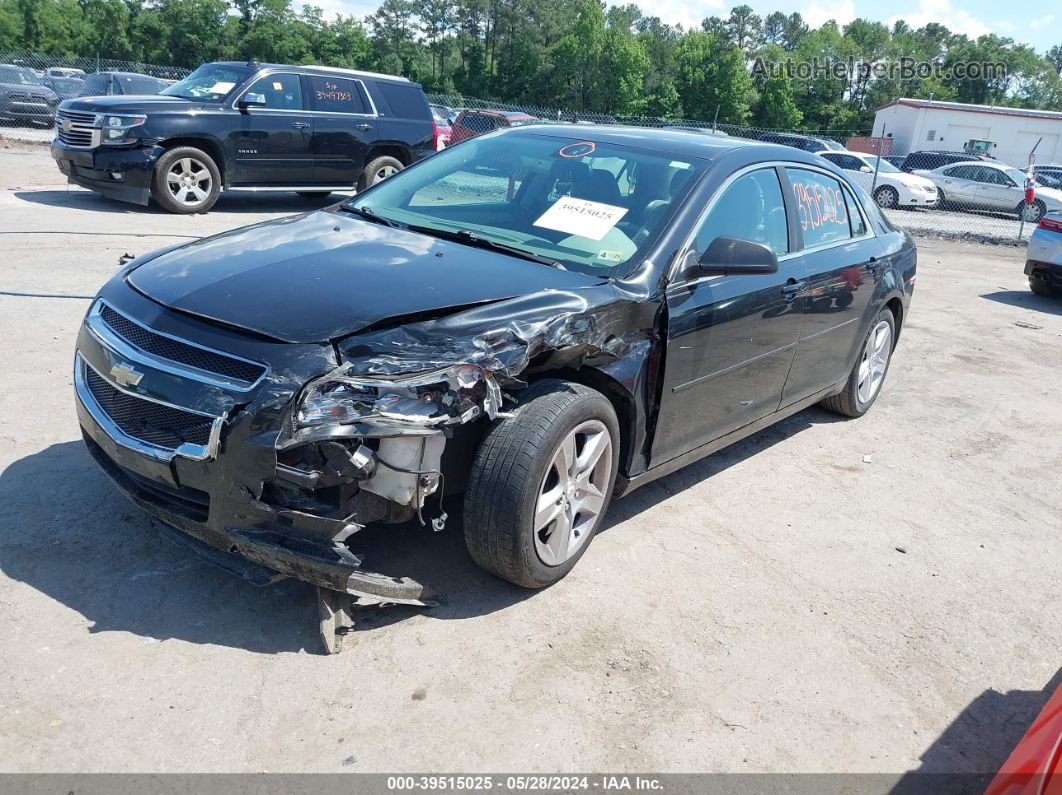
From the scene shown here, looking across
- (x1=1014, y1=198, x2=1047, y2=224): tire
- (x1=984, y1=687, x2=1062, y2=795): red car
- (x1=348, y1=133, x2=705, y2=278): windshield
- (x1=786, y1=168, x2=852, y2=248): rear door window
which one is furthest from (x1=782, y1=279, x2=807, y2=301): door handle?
(x1=1014, y1=198, x2=1047, y2=224): tire

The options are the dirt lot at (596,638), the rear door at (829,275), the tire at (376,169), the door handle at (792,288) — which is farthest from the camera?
the tire at (376,169)

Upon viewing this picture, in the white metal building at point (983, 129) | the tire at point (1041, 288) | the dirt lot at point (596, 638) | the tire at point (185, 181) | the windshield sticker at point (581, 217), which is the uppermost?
the white metal building at point (983, 129)

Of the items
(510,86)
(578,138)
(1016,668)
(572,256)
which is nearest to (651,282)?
(572,256)

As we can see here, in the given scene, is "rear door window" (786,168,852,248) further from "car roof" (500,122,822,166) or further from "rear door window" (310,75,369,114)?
"rear door window" (310,75,369,114)

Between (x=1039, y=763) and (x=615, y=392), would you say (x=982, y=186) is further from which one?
(x=1039, y=763)

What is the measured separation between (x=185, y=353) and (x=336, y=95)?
33.9ft

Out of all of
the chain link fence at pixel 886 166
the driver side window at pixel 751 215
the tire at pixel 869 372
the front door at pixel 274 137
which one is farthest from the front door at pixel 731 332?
the chain link fence at pixel 886 166

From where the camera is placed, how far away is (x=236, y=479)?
114 inches

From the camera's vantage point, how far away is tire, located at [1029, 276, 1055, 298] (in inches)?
446

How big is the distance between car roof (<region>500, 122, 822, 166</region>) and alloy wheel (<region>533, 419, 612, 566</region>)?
1.63 metres

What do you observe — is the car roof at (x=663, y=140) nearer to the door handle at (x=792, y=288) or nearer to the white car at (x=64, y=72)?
the door handle at (x=792, y=288)

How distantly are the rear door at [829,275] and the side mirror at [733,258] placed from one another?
87cm

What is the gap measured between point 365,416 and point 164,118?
9309mm

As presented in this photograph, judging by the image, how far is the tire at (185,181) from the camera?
1077 centimetres
